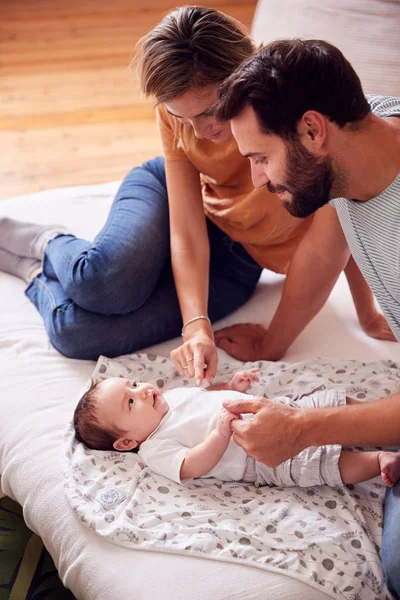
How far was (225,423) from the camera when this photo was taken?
1360 mm

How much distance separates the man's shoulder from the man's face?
0.20 metres

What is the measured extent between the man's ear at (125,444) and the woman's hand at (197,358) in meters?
0.18

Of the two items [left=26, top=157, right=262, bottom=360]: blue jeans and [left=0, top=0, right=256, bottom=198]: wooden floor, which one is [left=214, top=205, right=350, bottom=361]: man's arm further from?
[left=0, top=0, right=256, bottom=198]: wooden floor

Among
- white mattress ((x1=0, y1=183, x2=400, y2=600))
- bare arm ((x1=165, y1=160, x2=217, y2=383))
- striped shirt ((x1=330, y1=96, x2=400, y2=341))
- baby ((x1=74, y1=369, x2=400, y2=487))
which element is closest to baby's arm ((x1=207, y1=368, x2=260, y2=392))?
baby ((x1=74, y1=369, x2=400, y2=487))

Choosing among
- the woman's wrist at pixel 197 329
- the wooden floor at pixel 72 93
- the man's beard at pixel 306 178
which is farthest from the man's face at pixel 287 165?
the wooden floor at pixel 72 93

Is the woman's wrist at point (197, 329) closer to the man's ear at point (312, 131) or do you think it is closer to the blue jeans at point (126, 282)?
the blue jeans at point (126, 282)

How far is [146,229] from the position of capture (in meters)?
1.81

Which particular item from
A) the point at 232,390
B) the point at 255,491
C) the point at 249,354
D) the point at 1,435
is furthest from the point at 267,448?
the point at 1,435

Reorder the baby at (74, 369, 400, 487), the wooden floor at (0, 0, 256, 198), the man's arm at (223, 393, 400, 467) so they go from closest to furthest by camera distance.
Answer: the man's arm at (223, 393, 400, 467) → the baby at (74, 369, 400, 487) → the wooden floor at (0, 0, 256, 198)

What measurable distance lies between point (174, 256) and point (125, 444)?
0.49m

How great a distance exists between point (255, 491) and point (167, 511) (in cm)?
19

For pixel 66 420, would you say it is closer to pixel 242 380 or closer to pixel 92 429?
pixel 92 429

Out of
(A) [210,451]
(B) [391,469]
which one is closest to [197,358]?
(A) [210,451]

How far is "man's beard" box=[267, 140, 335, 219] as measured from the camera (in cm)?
122
